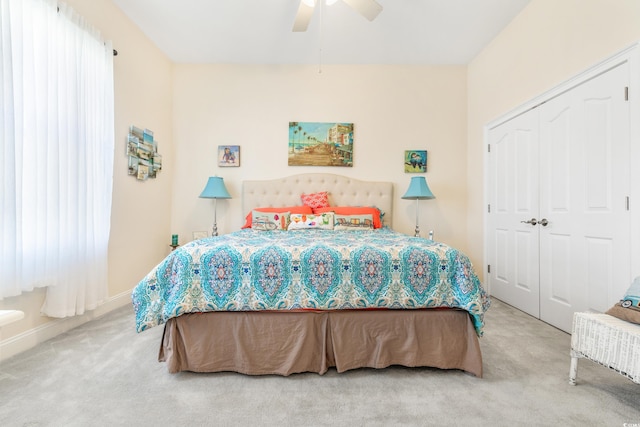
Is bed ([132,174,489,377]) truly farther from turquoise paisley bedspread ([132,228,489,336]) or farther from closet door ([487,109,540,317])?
Answer: closet door ([487,109,540,317])

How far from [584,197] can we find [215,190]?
3.69m

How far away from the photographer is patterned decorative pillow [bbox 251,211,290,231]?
10.3 ft

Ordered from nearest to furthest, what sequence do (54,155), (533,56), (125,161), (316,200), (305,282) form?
(305,282) < (54,155) < (533,56) < (125,161) < (316,200)

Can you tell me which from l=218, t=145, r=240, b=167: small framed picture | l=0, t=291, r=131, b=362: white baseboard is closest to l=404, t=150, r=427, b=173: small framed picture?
l=218, t=145, r=240, b=167: small framed picture

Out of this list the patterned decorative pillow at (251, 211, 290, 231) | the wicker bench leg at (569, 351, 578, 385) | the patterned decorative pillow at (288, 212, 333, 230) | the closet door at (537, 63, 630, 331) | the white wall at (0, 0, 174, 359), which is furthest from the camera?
the patterned decorative pillow at (251, 211, 290, 231)

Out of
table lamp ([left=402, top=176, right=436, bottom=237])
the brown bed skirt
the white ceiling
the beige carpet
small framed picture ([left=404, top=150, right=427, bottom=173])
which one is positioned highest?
the white ceiling

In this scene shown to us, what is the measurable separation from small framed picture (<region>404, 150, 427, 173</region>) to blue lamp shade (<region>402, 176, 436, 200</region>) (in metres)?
0.34

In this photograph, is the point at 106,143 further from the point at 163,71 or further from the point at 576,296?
the point at 576,296

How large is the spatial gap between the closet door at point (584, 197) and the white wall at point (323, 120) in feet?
4.30

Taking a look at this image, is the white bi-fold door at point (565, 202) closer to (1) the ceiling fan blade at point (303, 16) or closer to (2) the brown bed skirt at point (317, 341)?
(2) the brown bed skirt at point (317, 341)

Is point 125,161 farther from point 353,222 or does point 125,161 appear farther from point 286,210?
point 353,222

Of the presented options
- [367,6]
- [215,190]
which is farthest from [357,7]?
[215,190]

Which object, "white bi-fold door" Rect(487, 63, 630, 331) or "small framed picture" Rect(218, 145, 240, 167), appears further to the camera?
"small framed picture" Rect(218, 145, 240, 167)

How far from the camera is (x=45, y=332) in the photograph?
6.87 feet
